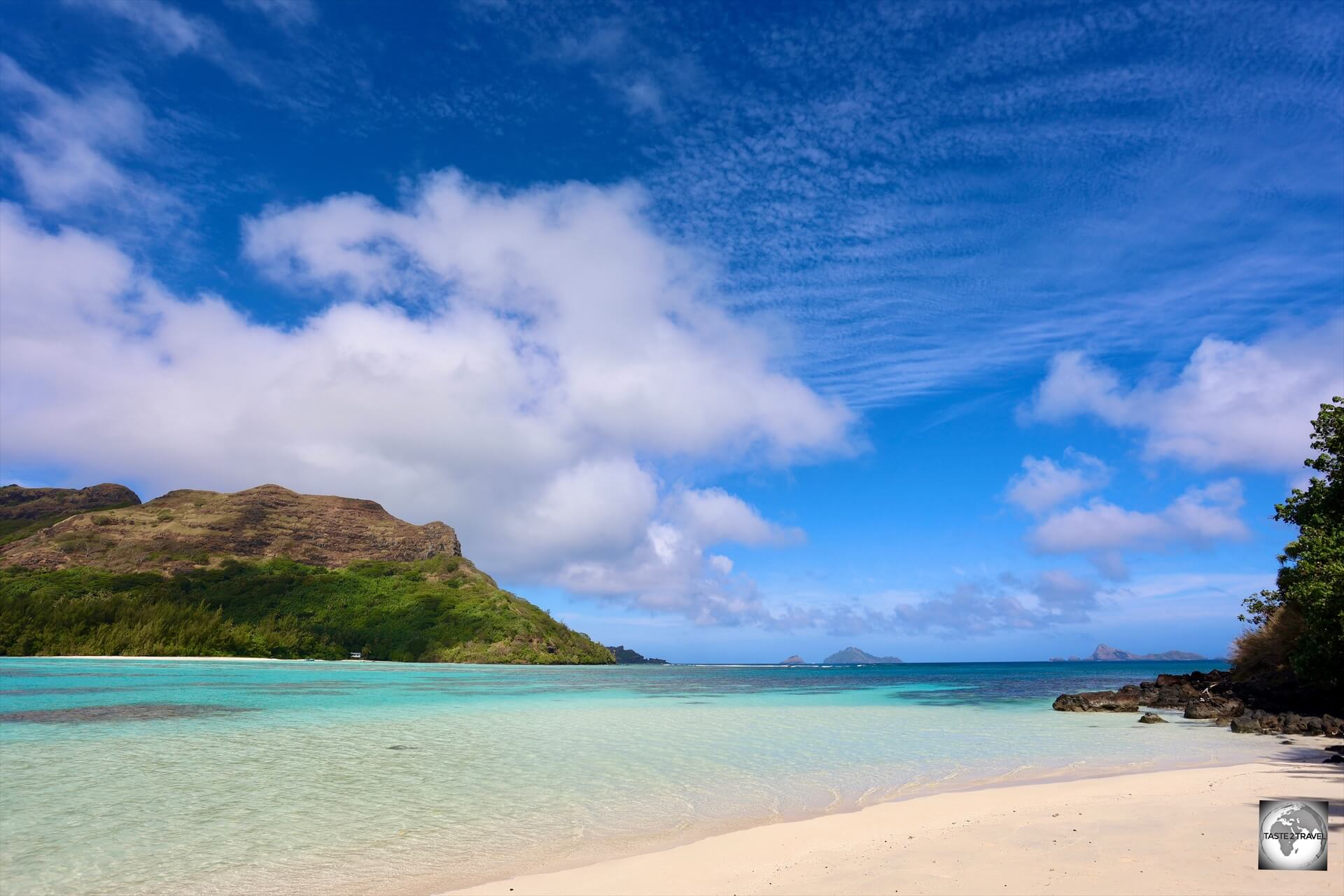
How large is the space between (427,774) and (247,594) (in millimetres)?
147830

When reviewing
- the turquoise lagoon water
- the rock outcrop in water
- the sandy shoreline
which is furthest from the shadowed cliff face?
the sandy shoreline

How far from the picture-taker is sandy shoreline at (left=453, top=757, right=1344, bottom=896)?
8031 mm

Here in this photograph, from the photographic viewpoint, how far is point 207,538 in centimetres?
16650

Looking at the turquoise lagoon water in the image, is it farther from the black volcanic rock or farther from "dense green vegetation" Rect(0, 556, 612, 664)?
"dense green vegetation" Rect(0, 556, 612, 664)

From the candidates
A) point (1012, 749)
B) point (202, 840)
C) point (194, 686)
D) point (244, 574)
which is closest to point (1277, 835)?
point (202, 840)

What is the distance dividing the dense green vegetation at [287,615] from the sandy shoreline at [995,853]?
4167 inches

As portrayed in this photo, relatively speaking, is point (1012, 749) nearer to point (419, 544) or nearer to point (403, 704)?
point (403, 704)

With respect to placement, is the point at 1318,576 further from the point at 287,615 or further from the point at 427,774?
the point at 287,615

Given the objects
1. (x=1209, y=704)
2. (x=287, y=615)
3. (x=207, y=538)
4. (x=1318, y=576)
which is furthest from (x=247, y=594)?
(x=1318, y=576)

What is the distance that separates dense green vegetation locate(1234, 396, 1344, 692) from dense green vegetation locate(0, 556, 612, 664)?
4390 inches

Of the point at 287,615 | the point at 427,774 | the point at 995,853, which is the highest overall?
the point at 995,853

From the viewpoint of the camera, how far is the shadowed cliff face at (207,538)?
484 feet

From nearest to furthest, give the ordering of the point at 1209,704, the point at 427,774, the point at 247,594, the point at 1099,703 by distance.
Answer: the point at 427,774 → the point at 1209,704 → the point at 1099,703 → the point at 247,594

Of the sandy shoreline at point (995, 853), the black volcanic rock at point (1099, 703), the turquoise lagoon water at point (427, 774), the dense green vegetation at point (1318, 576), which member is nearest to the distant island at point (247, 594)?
the turquoise lagoon water at point (427, 774)
